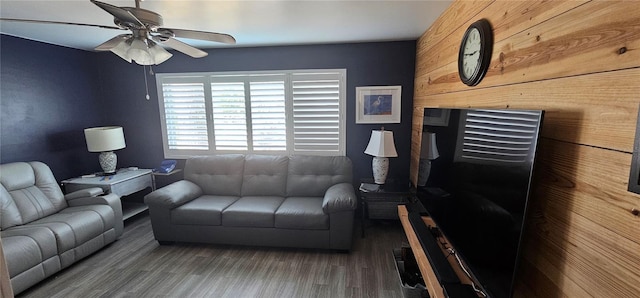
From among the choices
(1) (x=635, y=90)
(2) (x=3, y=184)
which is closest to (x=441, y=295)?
(1) (x=635, y=90)

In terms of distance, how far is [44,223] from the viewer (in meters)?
2.55

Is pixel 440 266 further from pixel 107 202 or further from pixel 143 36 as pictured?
pixel 107 202

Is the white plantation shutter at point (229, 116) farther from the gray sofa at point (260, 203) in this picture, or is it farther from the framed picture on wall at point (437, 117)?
the framed picture on wall at point (437, 117)

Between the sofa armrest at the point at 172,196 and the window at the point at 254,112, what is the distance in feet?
2.70

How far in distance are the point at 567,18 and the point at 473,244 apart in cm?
102

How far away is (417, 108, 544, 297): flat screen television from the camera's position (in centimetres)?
104

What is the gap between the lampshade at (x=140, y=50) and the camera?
157 centimetres

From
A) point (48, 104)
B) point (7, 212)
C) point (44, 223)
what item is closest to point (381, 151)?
point (44, 223)

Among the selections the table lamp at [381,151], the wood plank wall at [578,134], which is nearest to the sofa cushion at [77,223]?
the table lamp at [381,151]

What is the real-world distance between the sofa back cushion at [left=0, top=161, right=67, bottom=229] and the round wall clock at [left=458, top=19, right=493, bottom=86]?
13.3ft

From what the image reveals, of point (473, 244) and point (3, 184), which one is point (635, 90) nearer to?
point (473, 244)

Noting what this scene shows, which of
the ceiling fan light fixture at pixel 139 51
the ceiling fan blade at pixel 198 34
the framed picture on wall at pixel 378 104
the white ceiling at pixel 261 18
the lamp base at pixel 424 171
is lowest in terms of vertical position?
the lamp base at pixel 424 171

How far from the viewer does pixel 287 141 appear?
3754mm

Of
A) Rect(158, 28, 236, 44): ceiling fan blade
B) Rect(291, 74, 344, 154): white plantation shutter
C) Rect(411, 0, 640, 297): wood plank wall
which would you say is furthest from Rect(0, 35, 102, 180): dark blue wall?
Rect(411, 0, 640, 297): wood plank wall
